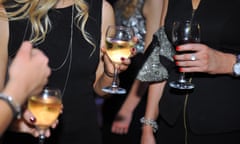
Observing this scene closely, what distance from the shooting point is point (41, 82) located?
155 centimetres

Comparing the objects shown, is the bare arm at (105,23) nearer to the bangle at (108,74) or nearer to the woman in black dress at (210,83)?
the bangle at (108,74)

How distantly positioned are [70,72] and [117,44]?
253 millimetres

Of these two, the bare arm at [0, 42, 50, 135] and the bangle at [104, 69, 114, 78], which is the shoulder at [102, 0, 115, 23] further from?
the bare arm at [0, 42, 50, 135]

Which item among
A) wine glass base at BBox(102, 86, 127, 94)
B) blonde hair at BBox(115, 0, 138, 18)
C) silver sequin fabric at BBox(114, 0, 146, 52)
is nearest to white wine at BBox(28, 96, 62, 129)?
wine glass base at BBox(102, 86, 127, 94)

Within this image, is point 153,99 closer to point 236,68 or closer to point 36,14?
point 236,68

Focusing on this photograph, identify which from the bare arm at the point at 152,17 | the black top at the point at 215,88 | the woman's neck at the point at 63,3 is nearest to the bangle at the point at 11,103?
the woman's neck at the point at 63,3

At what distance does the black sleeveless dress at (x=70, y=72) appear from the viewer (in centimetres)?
210

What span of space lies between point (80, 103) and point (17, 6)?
1.74 feet

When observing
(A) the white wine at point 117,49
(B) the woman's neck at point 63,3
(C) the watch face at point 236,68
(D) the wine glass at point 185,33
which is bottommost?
(C) the watch face at point 236,68

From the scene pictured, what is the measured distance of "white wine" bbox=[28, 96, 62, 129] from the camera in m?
1.59

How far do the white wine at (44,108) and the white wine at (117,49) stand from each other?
572 mm

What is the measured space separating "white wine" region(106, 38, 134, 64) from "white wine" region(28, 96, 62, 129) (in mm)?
572

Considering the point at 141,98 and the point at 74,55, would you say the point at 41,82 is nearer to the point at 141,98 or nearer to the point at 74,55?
the point at 74,55

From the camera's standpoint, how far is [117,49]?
2137mm
